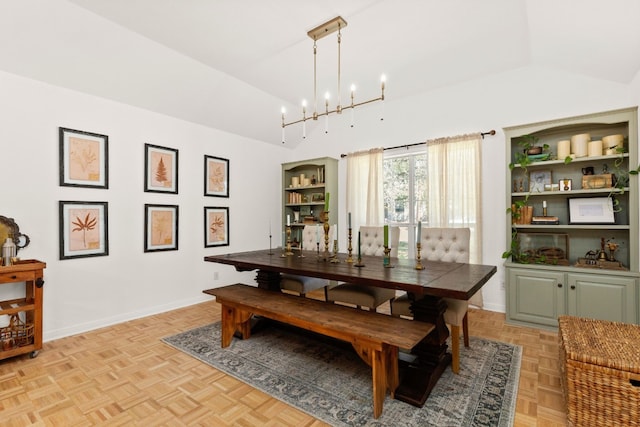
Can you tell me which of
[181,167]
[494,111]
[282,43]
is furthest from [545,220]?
[181,167]

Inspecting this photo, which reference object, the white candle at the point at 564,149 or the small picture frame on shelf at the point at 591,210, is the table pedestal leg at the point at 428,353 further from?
the white candle at the point at 564,149

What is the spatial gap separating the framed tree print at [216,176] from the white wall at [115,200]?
10 centimetres

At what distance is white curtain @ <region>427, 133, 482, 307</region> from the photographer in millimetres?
3617

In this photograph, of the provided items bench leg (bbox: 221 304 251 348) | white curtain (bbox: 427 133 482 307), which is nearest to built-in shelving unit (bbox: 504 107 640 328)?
white curtain (bbox: 427 133 482 307)

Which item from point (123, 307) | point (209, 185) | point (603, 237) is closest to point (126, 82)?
point (209, 185)

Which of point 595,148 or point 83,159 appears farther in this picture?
point 83,159

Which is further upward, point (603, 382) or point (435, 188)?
point (435, 188)

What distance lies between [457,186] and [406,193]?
2.33 feet

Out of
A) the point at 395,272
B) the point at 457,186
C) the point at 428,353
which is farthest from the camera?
the point at 457,186

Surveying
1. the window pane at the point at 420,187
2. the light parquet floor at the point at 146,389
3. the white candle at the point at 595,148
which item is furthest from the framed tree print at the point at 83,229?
the white candle at the point at 595,148

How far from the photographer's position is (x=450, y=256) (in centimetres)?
282

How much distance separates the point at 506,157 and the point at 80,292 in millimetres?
4660

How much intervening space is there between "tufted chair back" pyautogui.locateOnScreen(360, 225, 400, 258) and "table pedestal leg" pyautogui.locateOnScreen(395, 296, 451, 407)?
3.56 feet

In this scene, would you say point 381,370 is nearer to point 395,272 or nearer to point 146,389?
point 395,272
